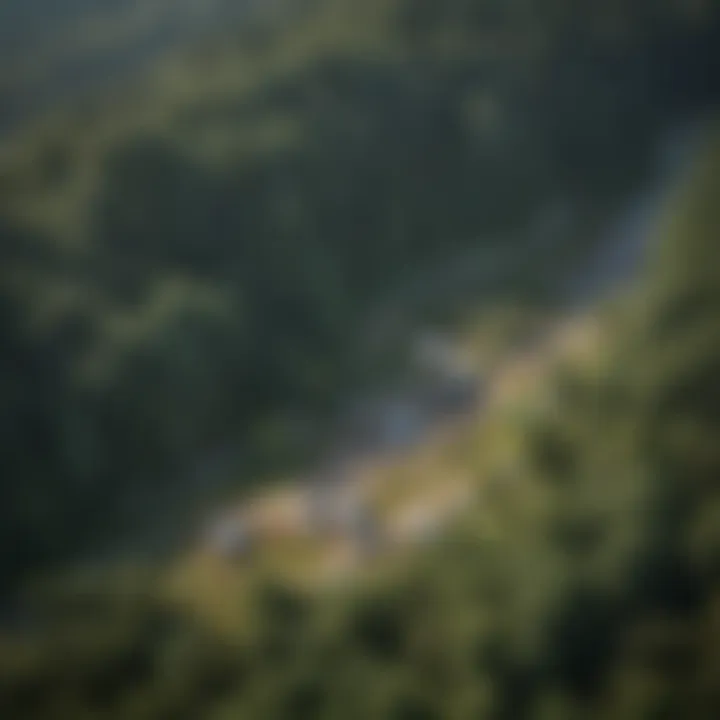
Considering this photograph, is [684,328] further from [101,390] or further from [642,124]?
[642,124]

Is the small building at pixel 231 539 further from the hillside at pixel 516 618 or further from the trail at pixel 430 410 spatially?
the hillside at pixel 516 618

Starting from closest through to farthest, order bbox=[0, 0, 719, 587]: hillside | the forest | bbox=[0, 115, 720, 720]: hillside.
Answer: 1. bbox=[0, 115, 720, 720]: hillside
2. the forest
3. bbox=[0, 0, 719, 587]: hillside

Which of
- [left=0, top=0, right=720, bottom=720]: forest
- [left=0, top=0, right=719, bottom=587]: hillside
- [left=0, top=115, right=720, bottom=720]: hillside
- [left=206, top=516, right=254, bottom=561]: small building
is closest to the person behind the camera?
[left=0, top=115, right=720, bottom=720]: hillside

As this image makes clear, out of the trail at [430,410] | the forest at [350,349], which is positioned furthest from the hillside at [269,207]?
the trail at [430,410]

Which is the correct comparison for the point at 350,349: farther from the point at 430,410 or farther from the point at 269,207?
the point at 269,207

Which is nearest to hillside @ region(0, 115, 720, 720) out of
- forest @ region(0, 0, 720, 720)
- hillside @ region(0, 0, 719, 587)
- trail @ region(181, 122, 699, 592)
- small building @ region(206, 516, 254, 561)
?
forest @ region(0, 0, 720, 720)

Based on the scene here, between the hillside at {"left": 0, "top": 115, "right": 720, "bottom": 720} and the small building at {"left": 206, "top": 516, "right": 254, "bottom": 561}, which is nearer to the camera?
the hillside at {"left": 0, "top": 115, "right": 720, "bottom": 720}

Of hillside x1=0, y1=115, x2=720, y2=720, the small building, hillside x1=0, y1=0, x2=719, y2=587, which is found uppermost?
Answer: hillside x1=0, y1=0, x2=719, y2=587

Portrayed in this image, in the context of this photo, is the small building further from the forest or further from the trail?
the forest

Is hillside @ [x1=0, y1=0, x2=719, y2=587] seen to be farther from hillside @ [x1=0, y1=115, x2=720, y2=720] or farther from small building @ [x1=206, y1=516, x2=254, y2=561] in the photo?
hillside @ [x1=0, y1=115, x2=720, y2=720]

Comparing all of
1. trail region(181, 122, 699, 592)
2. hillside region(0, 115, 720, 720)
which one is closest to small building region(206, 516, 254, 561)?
trail region(181, 122, 699, 592)

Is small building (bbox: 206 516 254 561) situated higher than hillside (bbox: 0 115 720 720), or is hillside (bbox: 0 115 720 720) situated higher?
small building (bbox: 206 516 254 561)
